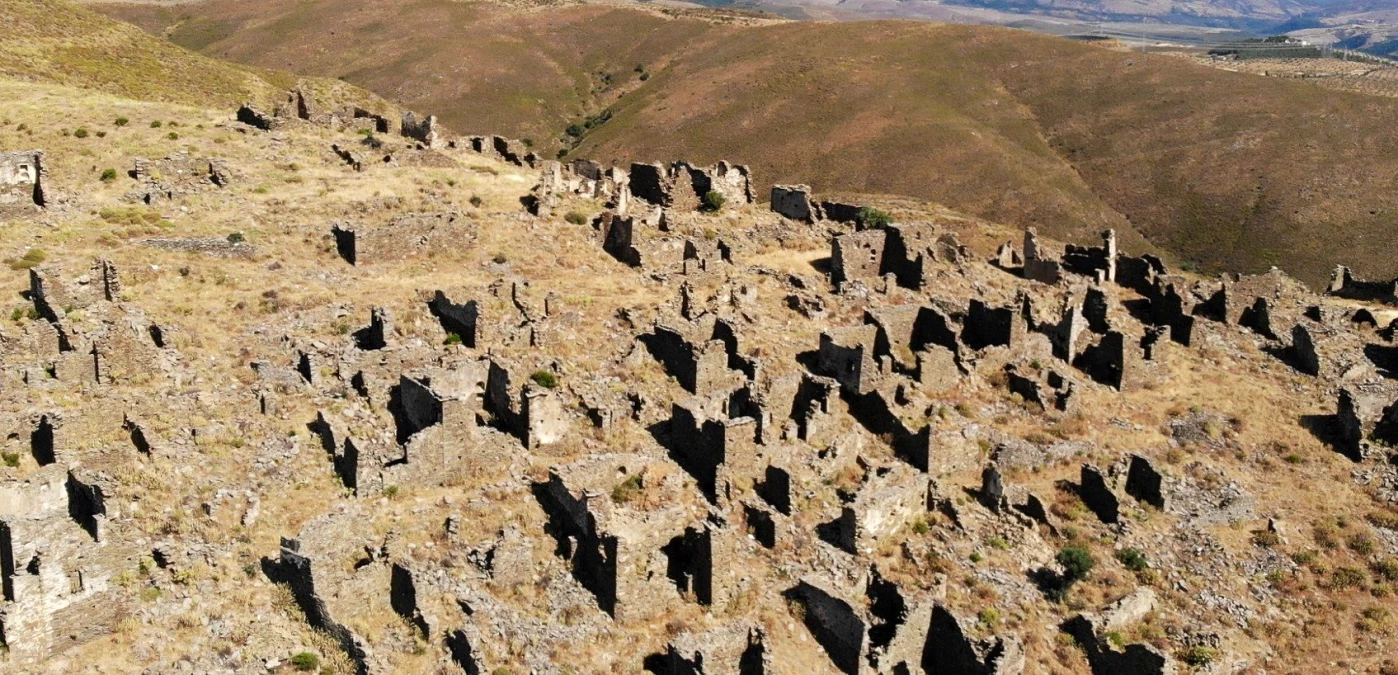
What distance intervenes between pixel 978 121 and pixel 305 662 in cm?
14502

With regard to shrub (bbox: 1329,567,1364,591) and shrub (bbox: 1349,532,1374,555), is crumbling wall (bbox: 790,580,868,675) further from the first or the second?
shrub (bbox: 1349,532,1374,555)

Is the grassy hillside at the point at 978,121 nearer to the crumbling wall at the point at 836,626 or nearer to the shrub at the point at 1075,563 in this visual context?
the shrub at the point at 1075,563

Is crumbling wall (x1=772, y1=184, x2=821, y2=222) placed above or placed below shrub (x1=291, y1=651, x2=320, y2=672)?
above

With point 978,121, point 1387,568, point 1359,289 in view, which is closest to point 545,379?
point 1387,568

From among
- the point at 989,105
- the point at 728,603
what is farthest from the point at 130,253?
the point at 989,105

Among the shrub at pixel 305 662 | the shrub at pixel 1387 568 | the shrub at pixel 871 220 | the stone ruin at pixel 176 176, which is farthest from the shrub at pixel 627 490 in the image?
the shrub at pixel 871 220

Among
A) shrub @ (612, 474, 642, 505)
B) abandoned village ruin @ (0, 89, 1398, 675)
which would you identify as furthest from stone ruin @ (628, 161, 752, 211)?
shrub @ (612, 474, 642, 505)

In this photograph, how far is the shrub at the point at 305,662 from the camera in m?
18.9

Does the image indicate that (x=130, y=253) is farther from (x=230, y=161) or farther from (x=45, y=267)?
(x=230, y=161)

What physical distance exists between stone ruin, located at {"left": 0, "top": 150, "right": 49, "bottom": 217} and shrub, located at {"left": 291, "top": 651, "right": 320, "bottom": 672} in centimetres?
2491

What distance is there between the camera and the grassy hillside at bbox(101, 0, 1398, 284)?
382ft

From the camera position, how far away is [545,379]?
28.0m

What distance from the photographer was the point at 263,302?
31.9m

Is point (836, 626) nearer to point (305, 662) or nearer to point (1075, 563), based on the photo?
point (1075, 563)
